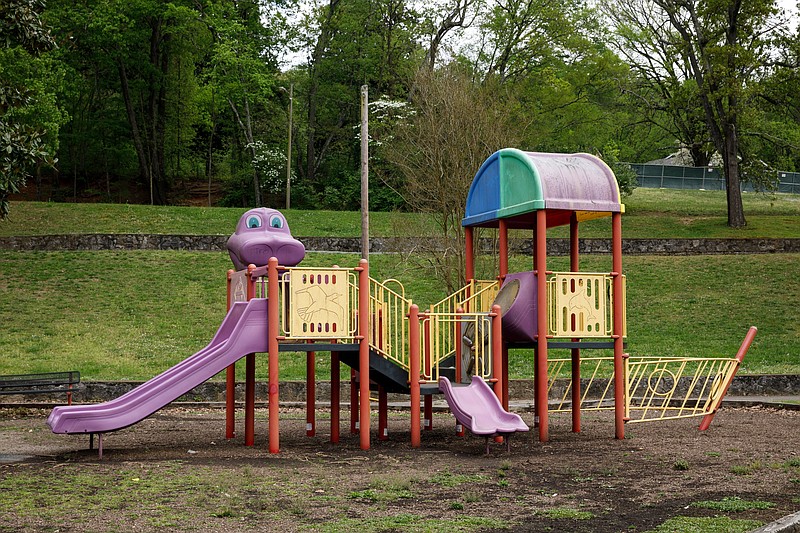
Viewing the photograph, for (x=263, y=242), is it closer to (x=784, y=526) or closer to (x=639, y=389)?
(x=784, y=526)

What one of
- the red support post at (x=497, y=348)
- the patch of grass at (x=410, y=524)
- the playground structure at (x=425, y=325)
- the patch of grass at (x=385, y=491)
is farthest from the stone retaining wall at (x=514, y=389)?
the patch of grass at (x=410, y=524)

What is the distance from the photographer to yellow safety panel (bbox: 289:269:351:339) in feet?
42.4

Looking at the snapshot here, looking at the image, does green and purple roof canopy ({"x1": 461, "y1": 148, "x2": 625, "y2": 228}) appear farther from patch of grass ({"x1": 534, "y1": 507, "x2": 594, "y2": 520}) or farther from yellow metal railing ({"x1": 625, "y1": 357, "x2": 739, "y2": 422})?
patch of grass ({"x1": 534, "y1": 507, "x2": 594, "y2": 520})

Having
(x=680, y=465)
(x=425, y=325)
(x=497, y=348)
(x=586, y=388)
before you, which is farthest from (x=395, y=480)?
(x=586, y=388)

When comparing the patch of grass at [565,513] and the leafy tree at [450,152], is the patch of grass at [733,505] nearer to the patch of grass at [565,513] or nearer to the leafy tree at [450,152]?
the patch of grass at [565,513]

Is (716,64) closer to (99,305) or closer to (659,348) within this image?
(659,348)

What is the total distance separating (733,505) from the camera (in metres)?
8.22

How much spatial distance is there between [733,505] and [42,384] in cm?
1383

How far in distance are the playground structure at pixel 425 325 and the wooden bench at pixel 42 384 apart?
4708 millimetres

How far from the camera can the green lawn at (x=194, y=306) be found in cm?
2375

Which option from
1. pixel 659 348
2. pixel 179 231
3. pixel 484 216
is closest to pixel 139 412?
pixel 484 216

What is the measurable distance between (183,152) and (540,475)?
2089 inches

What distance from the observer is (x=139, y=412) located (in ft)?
39.7

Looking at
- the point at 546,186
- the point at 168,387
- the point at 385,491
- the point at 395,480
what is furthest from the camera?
the point at 546,186
